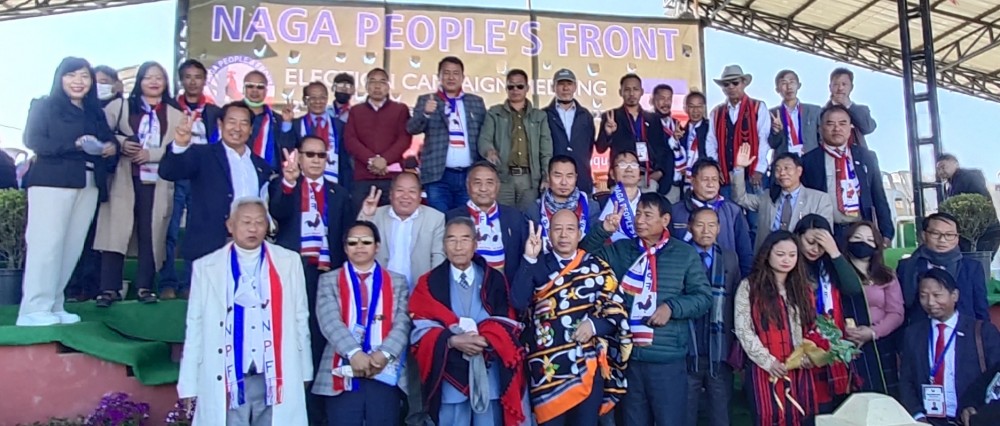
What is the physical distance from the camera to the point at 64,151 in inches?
159

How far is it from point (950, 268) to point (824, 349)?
4.17ft

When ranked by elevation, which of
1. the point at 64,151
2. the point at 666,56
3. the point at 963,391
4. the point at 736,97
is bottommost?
the point at 963,391

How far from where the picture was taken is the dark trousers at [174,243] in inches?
193

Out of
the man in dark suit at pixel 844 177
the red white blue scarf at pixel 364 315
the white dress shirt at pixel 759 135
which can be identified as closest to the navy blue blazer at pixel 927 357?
the man in dark suit at pixel 844 177

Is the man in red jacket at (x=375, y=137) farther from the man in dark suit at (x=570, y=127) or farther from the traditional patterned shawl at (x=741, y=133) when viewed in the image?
the traditional patterned shawl at (x=741, y=133)

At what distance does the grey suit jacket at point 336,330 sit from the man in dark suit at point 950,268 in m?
2.78

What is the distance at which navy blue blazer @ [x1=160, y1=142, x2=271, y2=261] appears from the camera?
12.6 feet

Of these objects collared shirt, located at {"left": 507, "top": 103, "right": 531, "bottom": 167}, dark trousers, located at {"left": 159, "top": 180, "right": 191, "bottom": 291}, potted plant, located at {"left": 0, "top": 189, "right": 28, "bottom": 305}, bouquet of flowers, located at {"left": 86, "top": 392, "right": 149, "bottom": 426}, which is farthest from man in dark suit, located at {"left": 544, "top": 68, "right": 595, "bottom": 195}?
potted plant, located at {"left": 0, "top": 189, "right": 28, "bottom": 305}

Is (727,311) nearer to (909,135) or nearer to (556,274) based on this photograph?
(556,274)

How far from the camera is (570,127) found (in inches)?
211

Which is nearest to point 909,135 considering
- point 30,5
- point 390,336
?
point 390,336

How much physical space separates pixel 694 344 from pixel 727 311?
281 mm

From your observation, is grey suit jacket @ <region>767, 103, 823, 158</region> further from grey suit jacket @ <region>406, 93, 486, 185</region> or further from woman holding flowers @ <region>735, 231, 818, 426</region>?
grey suit jacket @ <region>406, 93, 486, 185</region>

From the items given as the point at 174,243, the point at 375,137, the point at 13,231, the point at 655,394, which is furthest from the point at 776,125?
the point at 13,231
